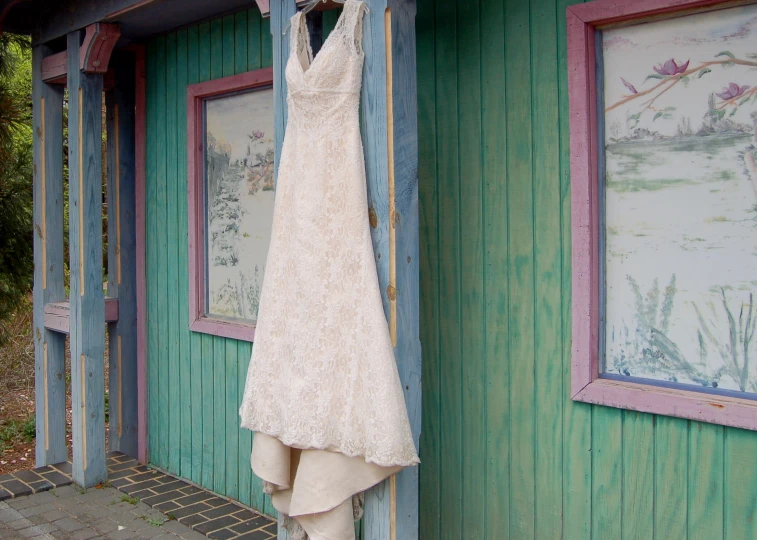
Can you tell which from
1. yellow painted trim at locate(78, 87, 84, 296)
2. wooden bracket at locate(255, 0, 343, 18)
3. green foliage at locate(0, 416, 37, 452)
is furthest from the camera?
green foliage at locate(0, 416, 37, 452)

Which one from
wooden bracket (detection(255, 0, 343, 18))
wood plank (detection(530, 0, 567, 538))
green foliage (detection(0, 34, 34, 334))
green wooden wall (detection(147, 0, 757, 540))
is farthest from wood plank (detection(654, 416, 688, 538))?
Result: green foliage (detection(0, 34, 34, 334))

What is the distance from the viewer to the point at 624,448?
8.38ft

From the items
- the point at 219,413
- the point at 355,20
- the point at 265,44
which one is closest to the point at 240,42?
the point at 265,44

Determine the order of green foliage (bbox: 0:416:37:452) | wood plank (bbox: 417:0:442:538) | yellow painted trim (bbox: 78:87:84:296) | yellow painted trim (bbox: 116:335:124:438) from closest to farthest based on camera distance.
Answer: wood plank (bbox: 417:0:442:538) → yellow painted trim (bbox: 78:87:84:296) → yellow painted trim (bbox: 116:335:124:438) → green foliage (bbox: 0:416:37:452)

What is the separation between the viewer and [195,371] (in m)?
4.54

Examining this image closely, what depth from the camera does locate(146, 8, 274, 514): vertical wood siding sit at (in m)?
4.19

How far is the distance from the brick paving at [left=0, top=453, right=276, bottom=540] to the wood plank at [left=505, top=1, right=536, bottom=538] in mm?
1481

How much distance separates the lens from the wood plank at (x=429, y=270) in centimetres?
311

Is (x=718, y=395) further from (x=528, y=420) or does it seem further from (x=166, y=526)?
(x=166, y=526)

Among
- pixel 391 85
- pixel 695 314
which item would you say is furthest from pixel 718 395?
pixel 391 85

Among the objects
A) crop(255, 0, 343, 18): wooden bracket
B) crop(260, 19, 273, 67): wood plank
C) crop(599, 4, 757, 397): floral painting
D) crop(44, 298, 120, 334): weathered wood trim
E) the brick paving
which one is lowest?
the brick paving

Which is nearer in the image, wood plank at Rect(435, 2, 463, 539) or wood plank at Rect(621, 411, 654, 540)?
wood plank at Rect(621, 411, 654, 540)

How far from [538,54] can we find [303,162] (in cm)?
98

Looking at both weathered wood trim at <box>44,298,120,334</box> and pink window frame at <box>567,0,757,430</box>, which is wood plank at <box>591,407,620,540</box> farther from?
weathered wood trim at <box>44,298,120,334</box>
